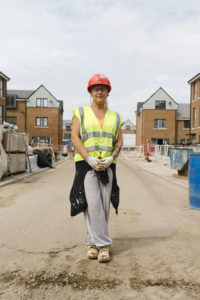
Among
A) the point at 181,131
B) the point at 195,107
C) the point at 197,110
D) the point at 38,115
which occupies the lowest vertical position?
the point at 181,131

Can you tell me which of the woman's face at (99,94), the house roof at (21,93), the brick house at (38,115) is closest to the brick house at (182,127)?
the brick house at (38,115)

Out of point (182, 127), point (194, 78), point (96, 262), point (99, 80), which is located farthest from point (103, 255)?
point (182, 127)

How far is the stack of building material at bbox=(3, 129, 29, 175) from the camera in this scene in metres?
11.0

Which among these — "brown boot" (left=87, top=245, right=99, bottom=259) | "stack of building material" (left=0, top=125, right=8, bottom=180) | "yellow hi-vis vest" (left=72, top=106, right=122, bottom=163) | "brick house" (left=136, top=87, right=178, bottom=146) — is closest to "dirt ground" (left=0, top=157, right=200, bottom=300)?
"brown boot" (left=87, top=245, right=99, bottom=259)

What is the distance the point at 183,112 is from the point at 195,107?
13506mm

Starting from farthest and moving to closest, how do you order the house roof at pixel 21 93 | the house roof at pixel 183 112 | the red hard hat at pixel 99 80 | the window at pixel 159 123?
1. the house roof at pixel 183 112
2. the window at pixel 159 123
3. the house roof at pixel 21 93
4. the red hard hat at pixel 99 80

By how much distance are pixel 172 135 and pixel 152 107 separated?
17.6ft

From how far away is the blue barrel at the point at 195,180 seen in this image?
229 inches

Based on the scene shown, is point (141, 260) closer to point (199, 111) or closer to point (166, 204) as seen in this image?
point (166, 204)

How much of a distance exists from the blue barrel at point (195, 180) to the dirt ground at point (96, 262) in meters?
0.25

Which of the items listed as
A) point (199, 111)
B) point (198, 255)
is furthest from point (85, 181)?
point (199, 111)

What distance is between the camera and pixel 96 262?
3.09 meters

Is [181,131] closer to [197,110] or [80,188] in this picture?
[197,110]

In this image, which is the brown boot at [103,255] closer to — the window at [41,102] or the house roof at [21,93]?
the window at [41,102]
